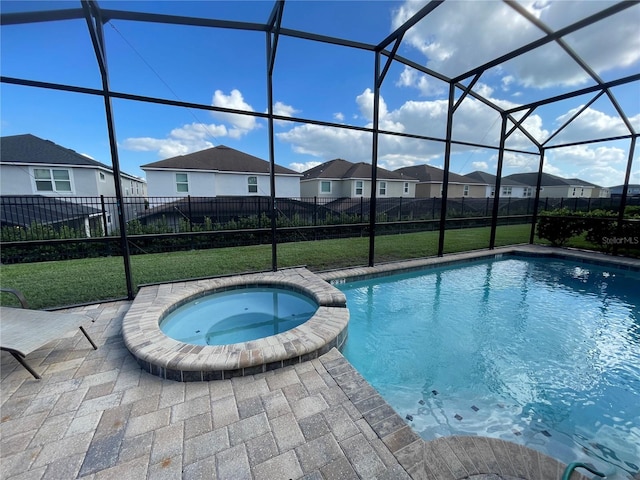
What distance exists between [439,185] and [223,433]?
2592 centimetres

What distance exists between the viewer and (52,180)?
12797 mm

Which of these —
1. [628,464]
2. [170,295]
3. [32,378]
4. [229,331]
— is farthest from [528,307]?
[32,378]

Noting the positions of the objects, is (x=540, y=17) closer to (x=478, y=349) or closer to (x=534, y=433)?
(x=478, y=349)

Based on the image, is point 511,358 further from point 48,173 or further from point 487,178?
point 487,178

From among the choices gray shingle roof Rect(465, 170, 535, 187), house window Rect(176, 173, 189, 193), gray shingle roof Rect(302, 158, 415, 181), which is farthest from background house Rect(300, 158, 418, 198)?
gray shingle roof Rect(465, 170, 535, 187)

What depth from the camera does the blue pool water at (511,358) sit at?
250cm

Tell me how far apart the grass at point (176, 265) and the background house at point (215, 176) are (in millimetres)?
8303

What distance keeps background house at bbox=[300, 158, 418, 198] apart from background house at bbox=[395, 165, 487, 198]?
7.86 ft

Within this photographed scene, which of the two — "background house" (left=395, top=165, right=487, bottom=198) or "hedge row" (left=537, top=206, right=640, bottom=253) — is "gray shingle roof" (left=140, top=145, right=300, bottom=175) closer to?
"background house" (left=395, top=165, right=487, bottom=198)

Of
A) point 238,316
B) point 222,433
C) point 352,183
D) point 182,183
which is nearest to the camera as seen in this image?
point 222,433

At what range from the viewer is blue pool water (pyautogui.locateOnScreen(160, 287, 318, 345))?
3.82m

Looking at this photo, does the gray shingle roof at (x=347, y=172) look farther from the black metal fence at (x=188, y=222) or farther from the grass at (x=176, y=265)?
the grass at (x=176, y=265)

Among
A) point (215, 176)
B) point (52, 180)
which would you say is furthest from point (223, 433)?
point (52, 180)

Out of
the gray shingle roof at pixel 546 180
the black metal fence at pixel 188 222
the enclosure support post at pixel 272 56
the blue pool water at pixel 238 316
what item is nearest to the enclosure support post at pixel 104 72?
the black metal fence at pixel 188 222
